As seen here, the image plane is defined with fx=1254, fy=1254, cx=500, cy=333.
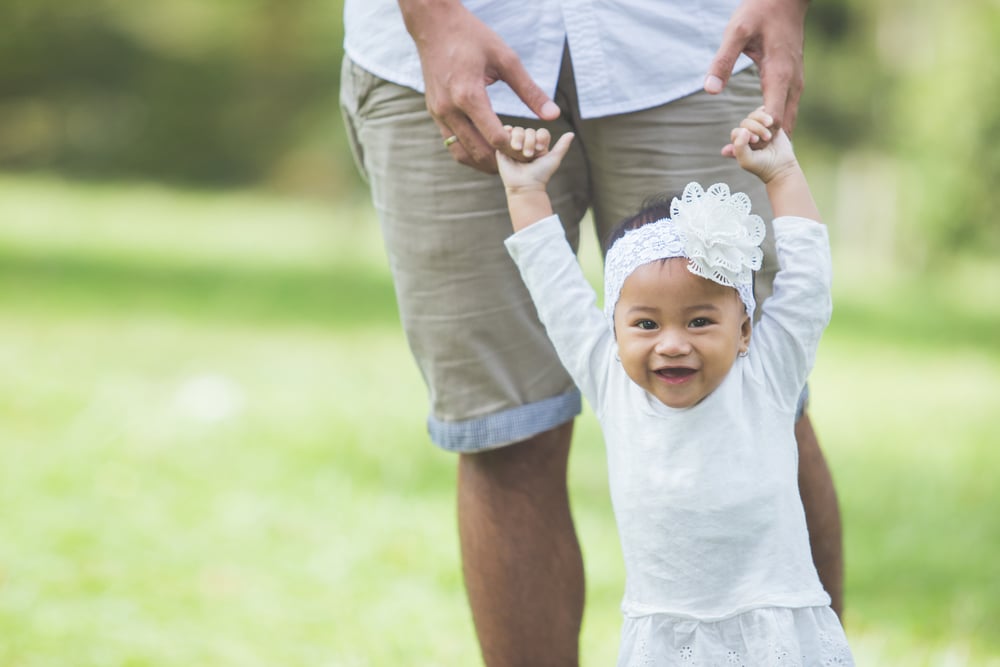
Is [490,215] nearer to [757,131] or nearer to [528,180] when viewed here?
[528,180]

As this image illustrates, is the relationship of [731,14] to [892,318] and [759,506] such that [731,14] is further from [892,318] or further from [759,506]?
[892,318]

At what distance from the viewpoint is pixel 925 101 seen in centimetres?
835

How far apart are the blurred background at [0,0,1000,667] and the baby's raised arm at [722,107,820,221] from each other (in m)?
1.22

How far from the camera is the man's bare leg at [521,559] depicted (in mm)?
2078

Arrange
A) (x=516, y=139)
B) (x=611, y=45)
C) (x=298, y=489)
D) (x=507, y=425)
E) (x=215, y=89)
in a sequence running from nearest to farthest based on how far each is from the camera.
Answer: (x=516, y=139) → (x=611, y=45) → (x=507, y=425) → (x=298, y=489) → (x=215, y=89)

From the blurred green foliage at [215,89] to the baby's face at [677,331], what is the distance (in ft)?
41.8

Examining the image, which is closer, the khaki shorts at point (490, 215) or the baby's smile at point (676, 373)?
the baby's smile at point (676, 373)

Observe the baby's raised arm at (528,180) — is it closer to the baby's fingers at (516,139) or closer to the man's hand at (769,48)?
the baby's fingers at (516,139)

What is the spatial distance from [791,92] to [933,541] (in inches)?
81.8

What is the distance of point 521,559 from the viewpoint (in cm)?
209

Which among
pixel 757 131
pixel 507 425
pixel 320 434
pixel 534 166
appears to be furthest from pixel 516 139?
pixel 320 434

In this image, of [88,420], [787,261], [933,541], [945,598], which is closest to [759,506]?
[787,261]

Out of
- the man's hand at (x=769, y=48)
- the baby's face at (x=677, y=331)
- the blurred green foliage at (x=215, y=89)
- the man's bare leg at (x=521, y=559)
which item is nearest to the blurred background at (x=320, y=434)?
the man's bare leg at (x=521, y=559)

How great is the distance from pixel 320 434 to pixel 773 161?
2782 millimetres
